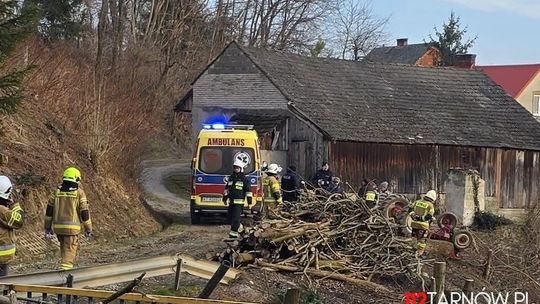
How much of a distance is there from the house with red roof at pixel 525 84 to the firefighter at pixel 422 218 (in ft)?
134

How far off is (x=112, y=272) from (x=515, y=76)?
172 ft

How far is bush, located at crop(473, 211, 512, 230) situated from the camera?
2584 centimetres

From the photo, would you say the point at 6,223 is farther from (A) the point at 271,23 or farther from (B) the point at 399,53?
(B) the point at 399,53

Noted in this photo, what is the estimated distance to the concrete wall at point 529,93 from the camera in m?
56.4

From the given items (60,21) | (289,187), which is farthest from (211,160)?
(60,21)

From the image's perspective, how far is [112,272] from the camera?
31.3 feet

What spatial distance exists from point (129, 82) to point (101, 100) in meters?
11.0

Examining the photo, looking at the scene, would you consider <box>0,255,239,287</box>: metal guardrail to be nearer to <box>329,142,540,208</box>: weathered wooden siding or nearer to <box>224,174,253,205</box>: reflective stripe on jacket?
<box>224,174,253,205</box>: reflective stripe on jacket

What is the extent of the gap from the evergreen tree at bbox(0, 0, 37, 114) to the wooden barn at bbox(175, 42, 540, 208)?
53.1 feet

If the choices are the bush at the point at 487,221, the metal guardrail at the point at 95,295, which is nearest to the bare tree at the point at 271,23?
the bush at the point at 487,221

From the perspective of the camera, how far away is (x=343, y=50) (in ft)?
226

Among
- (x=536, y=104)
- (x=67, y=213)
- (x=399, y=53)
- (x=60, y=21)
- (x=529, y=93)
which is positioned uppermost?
(x=399, y=53)

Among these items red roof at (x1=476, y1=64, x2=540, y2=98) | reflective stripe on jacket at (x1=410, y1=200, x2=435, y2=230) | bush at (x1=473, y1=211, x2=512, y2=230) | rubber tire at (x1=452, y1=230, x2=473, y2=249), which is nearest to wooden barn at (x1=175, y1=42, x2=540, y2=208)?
A: bush at (x1=473, y1=211, x2=512, y2=230)

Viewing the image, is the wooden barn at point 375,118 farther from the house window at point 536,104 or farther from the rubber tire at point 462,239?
the house window at point 536,104
